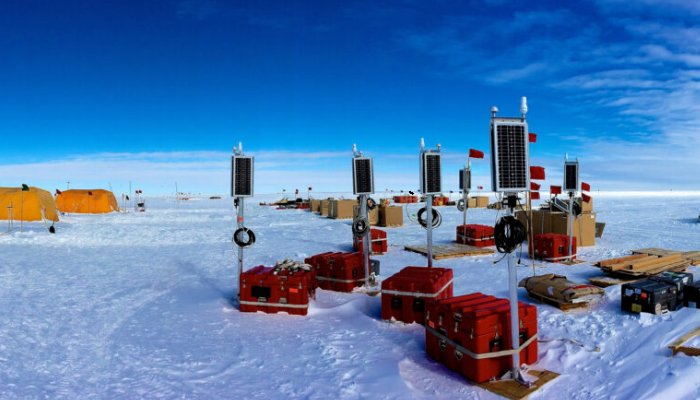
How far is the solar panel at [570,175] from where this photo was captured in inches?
559

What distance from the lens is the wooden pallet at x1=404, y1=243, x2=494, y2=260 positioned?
579 inches

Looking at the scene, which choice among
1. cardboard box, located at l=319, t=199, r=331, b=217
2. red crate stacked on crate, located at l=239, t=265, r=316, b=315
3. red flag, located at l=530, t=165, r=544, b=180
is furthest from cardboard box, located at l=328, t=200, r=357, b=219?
red crate stacked on crate, located at l=239, t=265, r=316, b=315

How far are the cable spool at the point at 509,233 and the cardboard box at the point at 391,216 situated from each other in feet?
68.3

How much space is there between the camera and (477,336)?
5270mm

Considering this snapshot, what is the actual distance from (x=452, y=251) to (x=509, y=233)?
9.97 m

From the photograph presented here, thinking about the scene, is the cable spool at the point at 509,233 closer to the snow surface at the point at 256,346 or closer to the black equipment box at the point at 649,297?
the snow surface at the point at 256,346

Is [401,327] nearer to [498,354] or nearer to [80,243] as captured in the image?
[498,354]

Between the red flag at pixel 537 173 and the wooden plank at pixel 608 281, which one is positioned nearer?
the wooden plank at pixel 608 281

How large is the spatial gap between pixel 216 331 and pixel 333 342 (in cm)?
210

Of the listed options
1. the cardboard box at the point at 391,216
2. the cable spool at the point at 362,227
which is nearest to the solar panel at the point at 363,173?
the cable spool at the point at 362,227

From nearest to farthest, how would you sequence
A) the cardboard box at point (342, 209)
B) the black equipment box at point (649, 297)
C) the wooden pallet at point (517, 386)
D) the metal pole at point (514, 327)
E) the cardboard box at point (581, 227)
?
the wooden pallet at point (517, 386) < the metal pole at point (514, 327) < the black equipment box at point (649, 297) < the cardboard box at point (581, 227) < the cardboard box at point (342, 209)

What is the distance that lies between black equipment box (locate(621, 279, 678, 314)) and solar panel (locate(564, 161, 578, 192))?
6.97m

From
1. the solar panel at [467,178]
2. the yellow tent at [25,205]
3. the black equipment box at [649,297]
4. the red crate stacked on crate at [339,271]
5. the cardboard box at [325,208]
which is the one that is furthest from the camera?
the cardboard box at [325,208]

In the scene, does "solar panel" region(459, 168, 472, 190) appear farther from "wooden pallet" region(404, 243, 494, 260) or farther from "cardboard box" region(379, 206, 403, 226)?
"cardboard box" region(379, 206, 403, 226)
